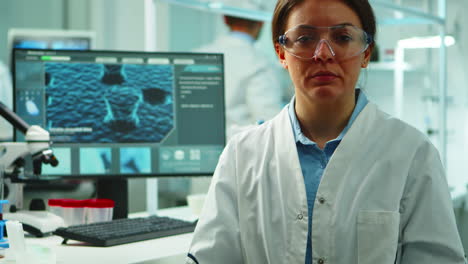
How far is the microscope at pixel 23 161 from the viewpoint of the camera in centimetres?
143

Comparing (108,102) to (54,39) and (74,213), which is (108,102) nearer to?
(74,213)

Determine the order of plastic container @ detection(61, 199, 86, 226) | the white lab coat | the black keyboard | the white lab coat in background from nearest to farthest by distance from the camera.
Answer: the white lab coat → the black keyboard → plastic container @ detection(61, 199, 86, 226) → the white lab coat in background

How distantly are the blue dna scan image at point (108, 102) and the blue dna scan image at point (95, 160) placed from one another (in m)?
0.03

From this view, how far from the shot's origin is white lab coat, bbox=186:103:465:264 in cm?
104

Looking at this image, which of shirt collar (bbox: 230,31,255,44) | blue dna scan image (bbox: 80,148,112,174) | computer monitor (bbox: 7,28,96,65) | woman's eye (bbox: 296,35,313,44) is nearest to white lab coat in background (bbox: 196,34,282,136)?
shirt collar (bbox: 230,31,255,44)

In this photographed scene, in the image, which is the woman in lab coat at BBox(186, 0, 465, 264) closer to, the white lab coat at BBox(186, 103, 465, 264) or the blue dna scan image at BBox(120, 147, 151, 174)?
the white lab coat at BBox(186, 103, 465, 264)

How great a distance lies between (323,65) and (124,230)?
65 cm

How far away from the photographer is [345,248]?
1063mm

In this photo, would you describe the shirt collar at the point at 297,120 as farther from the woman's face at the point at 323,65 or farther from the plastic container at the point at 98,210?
the plastic container at the point at 98,210

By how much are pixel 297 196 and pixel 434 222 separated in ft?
0.80

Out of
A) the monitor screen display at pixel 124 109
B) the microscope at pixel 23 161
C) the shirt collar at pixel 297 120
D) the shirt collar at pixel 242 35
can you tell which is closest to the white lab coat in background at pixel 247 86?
the shirt collar at pixel 242 35

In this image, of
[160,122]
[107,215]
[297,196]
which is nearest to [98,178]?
[107,215]

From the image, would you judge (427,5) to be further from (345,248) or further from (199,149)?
(345,248)

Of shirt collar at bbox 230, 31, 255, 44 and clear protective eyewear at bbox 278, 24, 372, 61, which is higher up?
shirt collar at bbox 230, 31, 255, 44
